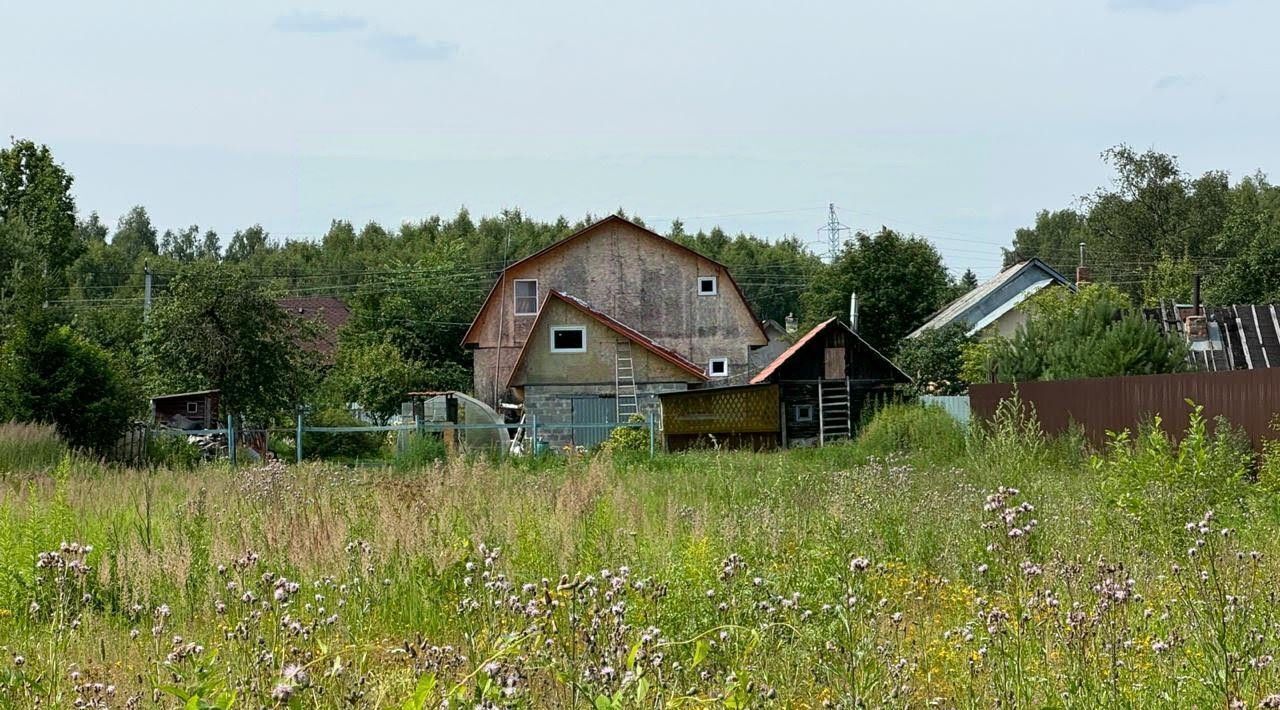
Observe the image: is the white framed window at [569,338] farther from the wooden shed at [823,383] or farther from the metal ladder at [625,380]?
the wooden shed at [823,383]

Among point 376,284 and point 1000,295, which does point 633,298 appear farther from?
point 376,284

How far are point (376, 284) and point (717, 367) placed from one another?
25.1 m

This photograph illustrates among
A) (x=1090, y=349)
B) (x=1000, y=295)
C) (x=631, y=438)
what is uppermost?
(x=1000, y=295)

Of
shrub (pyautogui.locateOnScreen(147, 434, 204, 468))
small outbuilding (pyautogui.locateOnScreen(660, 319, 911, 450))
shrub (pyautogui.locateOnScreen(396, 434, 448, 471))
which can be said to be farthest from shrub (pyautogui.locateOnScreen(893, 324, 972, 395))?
shrub (pyautogui.locateOnScreen(147, 434, 204, 468))

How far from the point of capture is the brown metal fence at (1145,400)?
1638 cm

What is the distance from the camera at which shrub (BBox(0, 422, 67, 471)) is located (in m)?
18.2

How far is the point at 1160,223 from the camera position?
67438mm

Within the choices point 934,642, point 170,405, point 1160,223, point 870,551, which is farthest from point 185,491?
point 1160,223

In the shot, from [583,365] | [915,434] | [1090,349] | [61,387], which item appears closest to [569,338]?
[583,365]

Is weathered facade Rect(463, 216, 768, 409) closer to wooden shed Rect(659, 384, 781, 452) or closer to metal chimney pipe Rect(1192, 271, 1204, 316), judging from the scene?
wooden shed Rect(659, 384, 781, 452)

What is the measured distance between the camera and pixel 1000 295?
55.8 m

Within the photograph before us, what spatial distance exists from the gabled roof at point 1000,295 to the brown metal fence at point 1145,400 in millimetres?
29561

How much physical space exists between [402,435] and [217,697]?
2535 cm

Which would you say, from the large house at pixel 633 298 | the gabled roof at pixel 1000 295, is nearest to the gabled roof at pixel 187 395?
the large house at pixel 633 298
